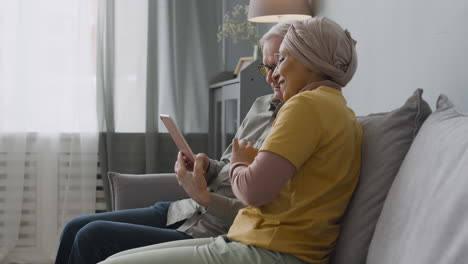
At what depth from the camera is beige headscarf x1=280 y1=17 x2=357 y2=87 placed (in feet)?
4.63

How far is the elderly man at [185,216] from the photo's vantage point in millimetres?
1836

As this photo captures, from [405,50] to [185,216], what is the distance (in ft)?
2.86

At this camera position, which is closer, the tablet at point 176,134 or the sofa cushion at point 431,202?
the sofa cushion at point 431,202

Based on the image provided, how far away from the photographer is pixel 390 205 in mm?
1217

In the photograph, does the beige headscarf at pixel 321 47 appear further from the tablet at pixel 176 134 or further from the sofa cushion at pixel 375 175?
the tablet at pixel 176 134

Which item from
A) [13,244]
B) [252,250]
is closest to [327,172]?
[252,250]

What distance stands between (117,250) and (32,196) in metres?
1.94

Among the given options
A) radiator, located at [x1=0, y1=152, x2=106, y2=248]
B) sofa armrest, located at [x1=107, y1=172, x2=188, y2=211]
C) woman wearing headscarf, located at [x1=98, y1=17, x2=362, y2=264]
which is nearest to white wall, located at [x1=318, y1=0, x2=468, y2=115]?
woman wearing headscarf, located at [x1=98, y1=17, x2=362, y2=264]

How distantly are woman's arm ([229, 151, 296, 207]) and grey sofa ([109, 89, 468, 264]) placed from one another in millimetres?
202

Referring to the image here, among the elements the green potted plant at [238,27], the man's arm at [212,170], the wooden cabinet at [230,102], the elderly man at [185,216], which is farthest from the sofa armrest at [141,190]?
the green potted plant at [238,27]

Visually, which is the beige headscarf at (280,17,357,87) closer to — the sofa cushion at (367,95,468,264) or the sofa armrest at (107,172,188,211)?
A: the sofa cushion at (367,95,468,264)

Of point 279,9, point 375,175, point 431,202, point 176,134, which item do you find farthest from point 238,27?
point 431,202

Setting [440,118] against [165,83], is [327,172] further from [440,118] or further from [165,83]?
[165,83]

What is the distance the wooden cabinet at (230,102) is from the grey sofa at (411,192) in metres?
1.23
